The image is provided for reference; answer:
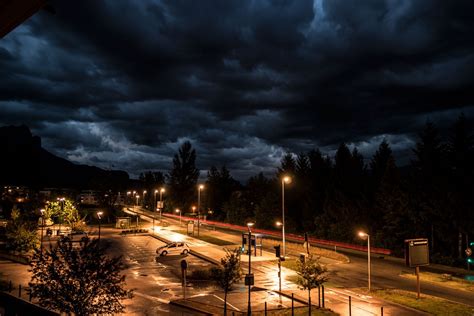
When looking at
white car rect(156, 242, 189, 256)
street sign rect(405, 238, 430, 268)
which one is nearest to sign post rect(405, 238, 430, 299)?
street sign rect(405, 238, 430, 268)

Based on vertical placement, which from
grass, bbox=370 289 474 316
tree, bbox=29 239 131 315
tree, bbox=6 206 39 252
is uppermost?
tree, bbox=29 239 131 315

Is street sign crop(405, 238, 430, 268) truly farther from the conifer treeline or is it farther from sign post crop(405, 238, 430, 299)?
the conifer treeline

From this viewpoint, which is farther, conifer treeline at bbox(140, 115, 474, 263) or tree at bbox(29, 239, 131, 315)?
conifer treeline at bbox(140, 115, 474, 263)

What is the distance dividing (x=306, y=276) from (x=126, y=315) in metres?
11.1

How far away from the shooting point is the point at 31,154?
6512 centimetres

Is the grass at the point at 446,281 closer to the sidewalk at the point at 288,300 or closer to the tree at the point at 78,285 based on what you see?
the sidewalk at the point at 288,300

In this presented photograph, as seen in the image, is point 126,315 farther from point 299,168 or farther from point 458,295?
point 299,168

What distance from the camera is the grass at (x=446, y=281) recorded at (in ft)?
101

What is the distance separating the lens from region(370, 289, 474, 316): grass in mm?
22891

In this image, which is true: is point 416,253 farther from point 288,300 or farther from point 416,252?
point 288,300

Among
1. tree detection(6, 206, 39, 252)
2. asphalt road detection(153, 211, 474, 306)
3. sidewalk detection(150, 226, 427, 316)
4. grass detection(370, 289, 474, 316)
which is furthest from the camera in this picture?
tree detection(6, 206, 39, 252)

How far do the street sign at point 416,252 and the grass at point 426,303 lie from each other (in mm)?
2335

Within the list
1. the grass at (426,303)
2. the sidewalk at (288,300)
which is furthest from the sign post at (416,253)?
the sidewalk at (288,300)

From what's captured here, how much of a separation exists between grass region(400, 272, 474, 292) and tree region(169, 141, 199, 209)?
9195 cm
